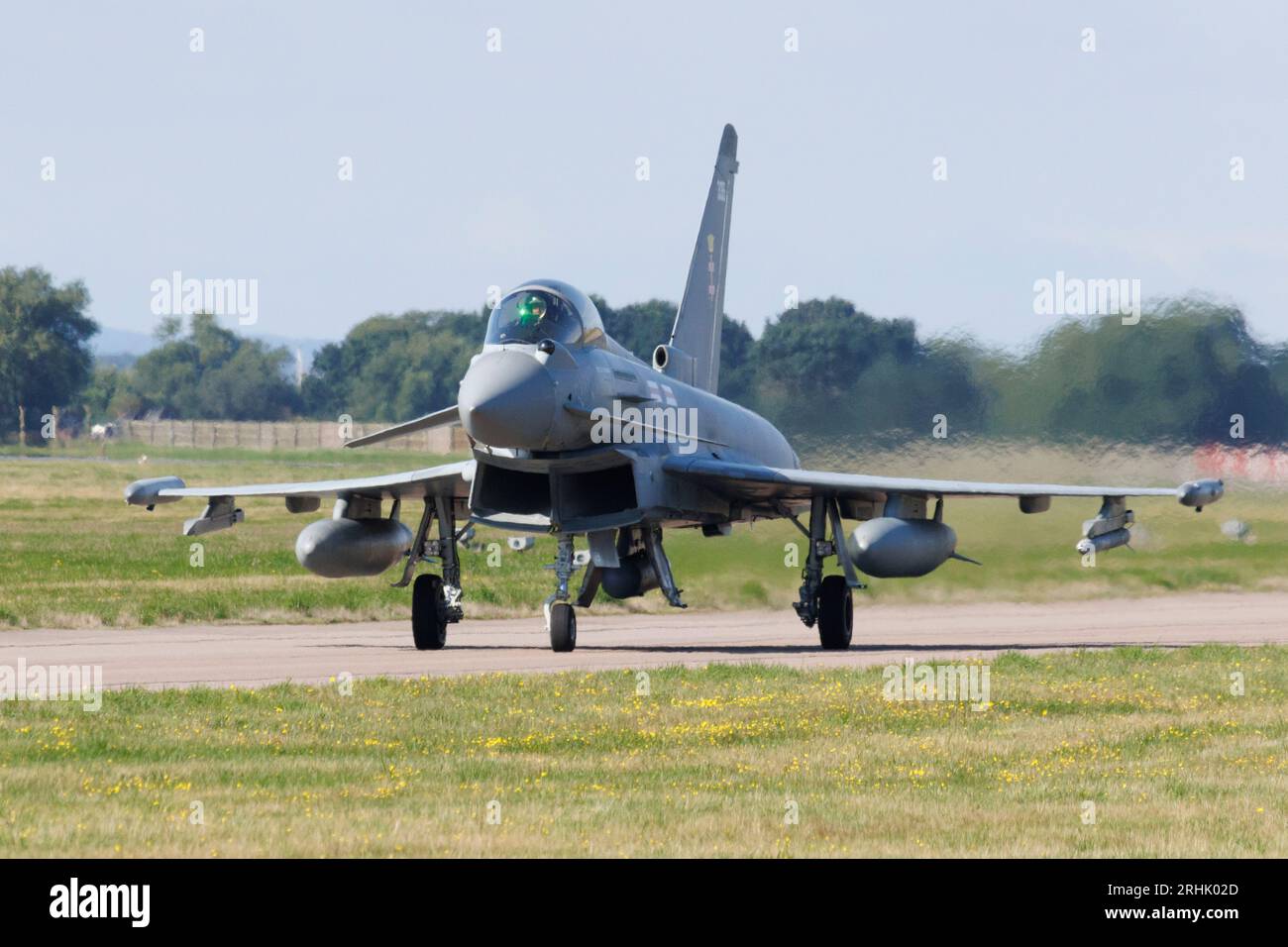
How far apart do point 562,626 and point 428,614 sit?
75.8 inches

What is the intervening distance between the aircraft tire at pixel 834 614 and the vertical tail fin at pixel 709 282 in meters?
4.75

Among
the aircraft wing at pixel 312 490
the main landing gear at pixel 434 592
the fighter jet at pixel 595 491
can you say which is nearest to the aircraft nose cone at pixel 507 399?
the fighter jet at pixel 595 491

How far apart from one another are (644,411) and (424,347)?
266ft

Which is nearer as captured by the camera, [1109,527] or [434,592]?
[434,592]

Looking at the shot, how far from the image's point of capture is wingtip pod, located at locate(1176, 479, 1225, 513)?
2425cm

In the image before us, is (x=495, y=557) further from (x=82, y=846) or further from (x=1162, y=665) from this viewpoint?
(x=82, y=846)

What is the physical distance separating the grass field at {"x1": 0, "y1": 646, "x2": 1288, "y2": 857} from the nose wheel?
3.84 m

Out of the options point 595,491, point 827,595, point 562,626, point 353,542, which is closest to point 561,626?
point 562,626

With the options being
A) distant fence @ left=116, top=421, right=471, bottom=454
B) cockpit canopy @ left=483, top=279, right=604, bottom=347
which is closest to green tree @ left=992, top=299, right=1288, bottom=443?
cockpit canopy @ left=483, top=279, right=604, bottom=347

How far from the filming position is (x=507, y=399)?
815 inches

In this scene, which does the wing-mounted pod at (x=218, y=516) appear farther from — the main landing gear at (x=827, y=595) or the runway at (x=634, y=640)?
the main landing gear at (x=827, y=595)

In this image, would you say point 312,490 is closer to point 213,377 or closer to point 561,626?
point 561,626

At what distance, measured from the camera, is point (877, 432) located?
32.0 meters
